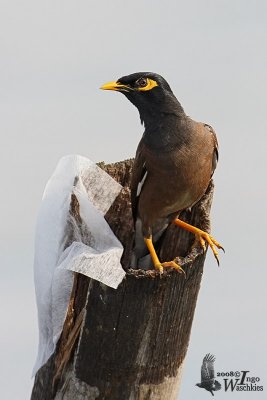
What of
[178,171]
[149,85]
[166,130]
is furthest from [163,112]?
[178,171]

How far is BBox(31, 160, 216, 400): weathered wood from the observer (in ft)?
14.8

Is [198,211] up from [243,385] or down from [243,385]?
up

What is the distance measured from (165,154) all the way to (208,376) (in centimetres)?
172

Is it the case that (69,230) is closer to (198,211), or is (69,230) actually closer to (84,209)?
(84,209)

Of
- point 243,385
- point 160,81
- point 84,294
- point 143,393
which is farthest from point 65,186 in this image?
point 243,385

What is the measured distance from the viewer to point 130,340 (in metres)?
4.48

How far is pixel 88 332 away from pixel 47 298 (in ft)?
1.85

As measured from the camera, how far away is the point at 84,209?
538cm

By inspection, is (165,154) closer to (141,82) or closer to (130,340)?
(141,82)

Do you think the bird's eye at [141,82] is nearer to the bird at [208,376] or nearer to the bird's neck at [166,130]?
the bird's neck at [166,130]

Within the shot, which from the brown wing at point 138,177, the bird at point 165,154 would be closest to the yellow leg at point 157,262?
the bird at point 165,154

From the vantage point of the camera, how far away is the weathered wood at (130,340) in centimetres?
450

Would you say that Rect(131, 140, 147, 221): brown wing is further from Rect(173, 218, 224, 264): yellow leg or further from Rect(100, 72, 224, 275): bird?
Rect(173, 218, 224, 264): yellow leg

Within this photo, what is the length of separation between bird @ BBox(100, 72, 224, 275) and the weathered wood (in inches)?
51.4
